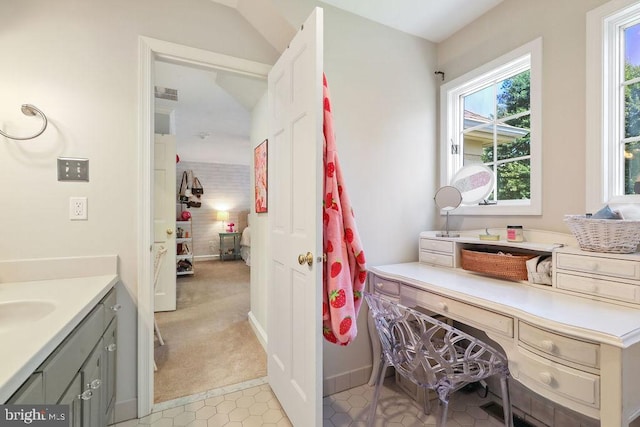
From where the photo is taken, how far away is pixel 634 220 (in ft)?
3.81

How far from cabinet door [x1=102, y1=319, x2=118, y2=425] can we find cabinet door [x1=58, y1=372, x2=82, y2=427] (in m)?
0.32

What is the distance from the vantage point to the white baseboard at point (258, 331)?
2464mm

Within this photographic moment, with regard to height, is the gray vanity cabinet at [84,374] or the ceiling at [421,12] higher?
the ceiling at [421,12]

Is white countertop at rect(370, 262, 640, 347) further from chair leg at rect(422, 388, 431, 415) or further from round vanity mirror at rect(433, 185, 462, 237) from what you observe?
chair leg at rect(422, 388, 431, 415)

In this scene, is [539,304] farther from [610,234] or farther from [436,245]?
[436,245]

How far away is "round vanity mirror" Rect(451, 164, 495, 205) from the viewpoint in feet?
6.23

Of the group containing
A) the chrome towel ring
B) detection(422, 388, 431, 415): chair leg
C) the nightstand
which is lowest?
detection(422, 388, 431, 415): chair leg

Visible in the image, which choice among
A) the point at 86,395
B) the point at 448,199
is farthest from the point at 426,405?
the point at 86,395

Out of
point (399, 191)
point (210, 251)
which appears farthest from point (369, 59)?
point (210, 251)

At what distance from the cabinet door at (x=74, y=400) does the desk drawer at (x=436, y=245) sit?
187 cm

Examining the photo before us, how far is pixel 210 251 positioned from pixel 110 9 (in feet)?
20.3

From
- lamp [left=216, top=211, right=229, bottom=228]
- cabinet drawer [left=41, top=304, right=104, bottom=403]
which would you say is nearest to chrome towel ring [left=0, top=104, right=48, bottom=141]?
cabinet drawer [left=41, top=304, right=104, bottom=403]

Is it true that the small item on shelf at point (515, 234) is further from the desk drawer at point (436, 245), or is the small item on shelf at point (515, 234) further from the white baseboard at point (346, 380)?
the white baseboard at point (346, 380)

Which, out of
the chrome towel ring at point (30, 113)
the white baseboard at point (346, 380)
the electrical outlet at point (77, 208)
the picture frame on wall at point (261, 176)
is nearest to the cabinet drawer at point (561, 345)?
the white baseboard at point (346, 380)
